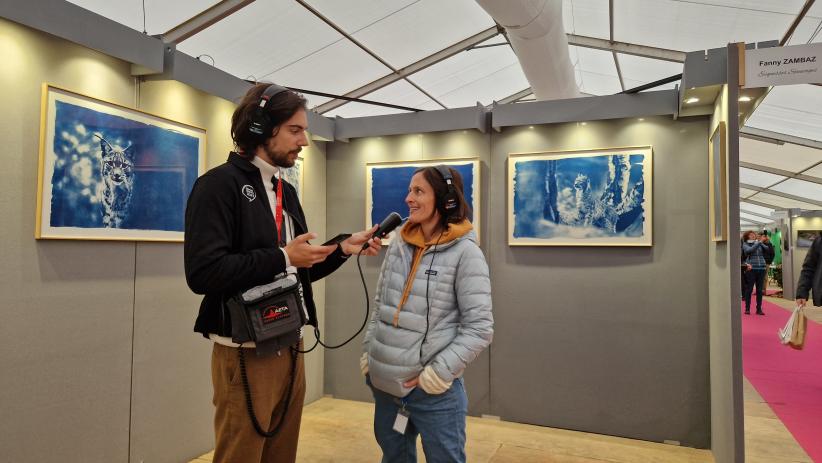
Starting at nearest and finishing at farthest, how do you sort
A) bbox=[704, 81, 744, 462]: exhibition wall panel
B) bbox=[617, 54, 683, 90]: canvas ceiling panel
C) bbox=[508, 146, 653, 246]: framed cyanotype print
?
bbox=[704, 81, 744, 462]: exhibition wall panel < bbox=[508, 146, 653, 246]: framed cyanotype print < bbox=[617, 54, 683, 90]: canvas ceiling panel

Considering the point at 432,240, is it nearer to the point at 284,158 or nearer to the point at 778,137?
the point at 284,158

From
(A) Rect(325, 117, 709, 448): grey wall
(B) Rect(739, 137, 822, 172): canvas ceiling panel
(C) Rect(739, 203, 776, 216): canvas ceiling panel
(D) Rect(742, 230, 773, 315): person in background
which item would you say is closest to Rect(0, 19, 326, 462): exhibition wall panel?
(A) Rect(325, 117, 709, 448): grey wall

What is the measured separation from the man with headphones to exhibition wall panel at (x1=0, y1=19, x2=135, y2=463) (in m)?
1.48

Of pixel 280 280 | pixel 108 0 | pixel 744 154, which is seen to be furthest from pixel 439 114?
pixel 744 154

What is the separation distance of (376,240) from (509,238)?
252cm

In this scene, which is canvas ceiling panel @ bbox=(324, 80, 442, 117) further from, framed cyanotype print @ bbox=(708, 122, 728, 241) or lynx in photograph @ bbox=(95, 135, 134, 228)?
framed cyanotype print @ bbox=(708, 122, 728, 241)

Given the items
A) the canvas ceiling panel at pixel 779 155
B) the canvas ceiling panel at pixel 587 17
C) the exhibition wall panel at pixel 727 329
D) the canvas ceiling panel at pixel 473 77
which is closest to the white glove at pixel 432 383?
the exhibition wall panel at pixel 727 329

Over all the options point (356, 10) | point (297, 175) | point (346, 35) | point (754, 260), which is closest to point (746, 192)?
point (754, 260)

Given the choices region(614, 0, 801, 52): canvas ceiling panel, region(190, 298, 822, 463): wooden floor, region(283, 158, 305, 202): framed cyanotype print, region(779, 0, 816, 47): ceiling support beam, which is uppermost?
region(614, 0, 801, 52): canvas ceiling panel

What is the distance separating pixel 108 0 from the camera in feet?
11.8

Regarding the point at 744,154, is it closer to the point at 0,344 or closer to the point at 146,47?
the point at 146,47

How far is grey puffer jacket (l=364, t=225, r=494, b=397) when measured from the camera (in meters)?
2.00

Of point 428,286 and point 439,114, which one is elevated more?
point 439,114

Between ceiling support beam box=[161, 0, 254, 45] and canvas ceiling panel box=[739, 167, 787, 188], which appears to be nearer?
ceiling support beam box=[161, 0, 254, 45]
